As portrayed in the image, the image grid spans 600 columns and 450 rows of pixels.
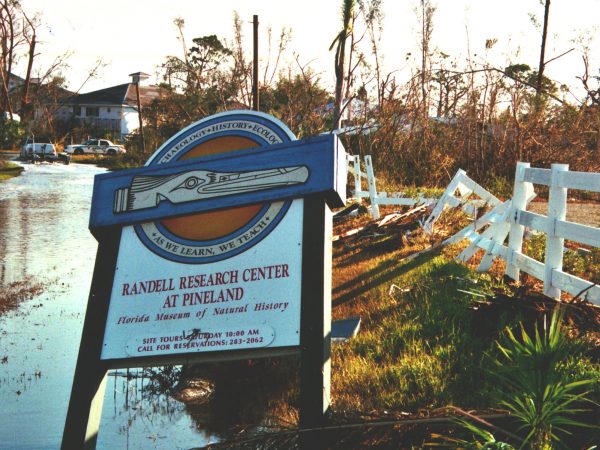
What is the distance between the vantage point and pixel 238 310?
13.9ft

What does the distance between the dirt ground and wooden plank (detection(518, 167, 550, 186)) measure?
6.82 meters

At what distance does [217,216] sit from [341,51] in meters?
21.2

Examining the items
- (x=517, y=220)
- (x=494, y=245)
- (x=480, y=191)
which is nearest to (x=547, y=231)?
(x=517, y=220)

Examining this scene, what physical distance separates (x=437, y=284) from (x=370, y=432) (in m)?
4.91

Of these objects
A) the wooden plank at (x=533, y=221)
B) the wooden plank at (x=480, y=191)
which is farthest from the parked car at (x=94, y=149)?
the wooden plank at (x=533, y=221)

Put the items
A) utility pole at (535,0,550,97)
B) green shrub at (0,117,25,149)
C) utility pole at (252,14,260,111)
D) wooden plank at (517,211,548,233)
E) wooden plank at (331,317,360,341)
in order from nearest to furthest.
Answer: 1. wooden plank at (331,317,360,341)
2. wooden plank at (517,211,548,233)
3. utility pole at (252,14,260,111)
4. utility pole at (535,0,550,97)
5. green shrub at (0,117,25,149)

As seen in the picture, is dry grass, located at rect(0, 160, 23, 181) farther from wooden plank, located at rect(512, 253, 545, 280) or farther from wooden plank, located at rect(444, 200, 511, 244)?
wooden plank, located at rect(512, 253, 545, 280)

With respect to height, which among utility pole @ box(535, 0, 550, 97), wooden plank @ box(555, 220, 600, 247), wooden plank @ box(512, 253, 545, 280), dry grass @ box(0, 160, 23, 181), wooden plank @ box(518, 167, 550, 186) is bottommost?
dry grass @ box(0, 160, 23, 181)

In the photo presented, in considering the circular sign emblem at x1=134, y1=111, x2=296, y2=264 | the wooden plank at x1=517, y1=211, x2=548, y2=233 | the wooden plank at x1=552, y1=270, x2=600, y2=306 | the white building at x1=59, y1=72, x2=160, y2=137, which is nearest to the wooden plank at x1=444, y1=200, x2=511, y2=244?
the wooden plank at x1=517, y1=211, x2=548, y2=233

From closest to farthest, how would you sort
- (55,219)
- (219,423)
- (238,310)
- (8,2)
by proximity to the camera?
(238,310), (219,423), (55,219), (8,2)

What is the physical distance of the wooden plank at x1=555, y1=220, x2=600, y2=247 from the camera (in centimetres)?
657

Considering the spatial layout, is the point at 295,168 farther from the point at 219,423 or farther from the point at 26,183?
the point at 26,183

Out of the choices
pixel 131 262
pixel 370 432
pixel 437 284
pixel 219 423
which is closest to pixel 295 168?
pixel 131 262

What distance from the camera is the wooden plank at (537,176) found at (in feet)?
26.3
